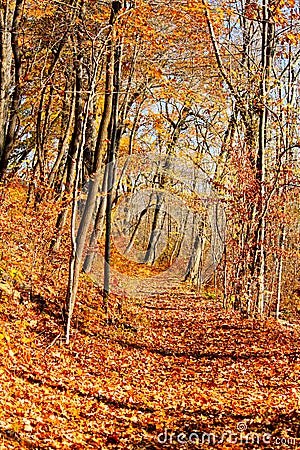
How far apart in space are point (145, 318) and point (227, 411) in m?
6.79

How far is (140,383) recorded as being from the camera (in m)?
8.38

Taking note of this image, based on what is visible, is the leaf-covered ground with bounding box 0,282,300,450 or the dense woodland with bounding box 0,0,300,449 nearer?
the leaf-covered ground with bounding box 0,282,300,450

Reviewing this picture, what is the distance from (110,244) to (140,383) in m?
6.45

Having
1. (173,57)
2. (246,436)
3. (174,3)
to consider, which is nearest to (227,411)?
(246,436)

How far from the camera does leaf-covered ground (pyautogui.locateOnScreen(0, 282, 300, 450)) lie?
575 cm

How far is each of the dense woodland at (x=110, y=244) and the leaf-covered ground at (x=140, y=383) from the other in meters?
0.04

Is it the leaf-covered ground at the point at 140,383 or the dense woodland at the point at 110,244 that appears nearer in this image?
the leaf-covered ground at the point at 140,383

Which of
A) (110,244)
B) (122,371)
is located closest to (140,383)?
(122,371)

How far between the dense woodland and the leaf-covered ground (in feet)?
0.12

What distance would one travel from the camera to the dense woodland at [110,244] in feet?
22.1

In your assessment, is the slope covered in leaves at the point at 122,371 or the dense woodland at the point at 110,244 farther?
the dense woodland at the point at 110,244

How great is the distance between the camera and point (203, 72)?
1873 cm

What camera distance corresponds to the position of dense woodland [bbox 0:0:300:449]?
6734 millimetres

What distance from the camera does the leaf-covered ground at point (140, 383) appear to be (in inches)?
227
